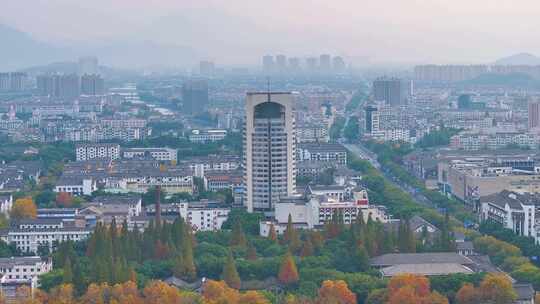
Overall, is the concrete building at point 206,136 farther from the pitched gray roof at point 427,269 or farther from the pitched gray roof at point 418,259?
the pitched gray roof at point 427,269

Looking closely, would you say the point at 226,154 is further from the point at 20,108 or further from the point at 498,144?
the point at 20,108

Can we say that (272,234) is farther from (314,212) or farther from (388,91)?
(388,91)

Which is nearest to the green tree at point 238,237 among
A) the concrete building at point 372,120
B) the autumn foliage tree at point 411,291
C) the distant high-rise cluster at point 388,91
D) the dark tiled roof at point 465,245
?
the dark tiled roof at point 465,245

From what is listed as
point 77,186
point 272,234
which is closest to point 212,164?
point 77,186

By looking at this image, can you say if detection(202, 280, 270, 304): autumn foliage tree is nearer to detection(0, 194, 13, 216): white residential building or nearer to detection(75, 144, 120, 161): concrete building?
detection(0, 194, 13, 216): white residential building

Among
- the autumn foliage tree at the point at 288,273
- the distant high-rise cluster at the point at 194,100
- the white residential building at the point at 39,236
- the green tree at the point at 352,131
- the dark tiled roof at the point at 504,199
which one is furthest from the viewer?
the distant high-rise cluster at the point at 194,100

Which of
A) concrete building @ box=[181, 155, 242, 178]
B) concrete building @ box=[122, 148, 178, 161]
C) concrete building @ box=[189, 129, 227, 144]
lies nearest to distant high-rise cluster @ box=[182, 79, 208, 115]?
concrete building @ box=[189, 129, 227, 144]
